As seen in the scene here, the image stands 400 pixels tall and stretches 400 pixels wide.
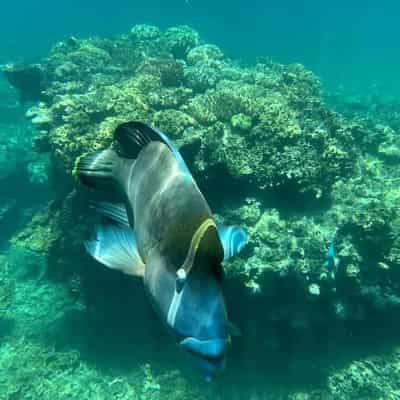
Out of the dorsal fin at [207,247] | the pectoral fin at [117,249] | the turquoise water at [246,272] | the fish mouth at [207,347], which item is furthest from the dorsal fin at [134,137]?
the turquoise water at [246,272]

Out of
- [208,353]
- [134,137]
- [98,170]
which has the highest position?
[134,137]

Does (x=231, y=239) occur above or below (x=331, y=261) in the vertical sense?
above

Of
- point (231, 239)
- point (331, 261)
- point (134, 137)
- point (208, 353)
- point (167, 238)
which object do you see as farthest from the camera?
point (331, 261)

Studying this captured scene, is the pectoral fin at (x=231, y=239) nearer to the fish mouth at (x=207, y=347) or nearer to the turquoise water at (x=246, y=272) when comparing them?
the fish mouth at (x=207, y=347)

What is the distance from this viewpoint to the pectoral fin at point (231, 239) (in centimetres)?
140

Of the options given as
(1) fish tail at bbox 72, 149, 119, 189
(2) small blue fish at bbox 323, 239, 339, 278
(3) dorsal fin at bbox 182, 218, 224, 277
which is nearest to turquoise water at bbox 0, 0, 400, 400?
(2) small blue fish at bbox 323, 239, 339, 278

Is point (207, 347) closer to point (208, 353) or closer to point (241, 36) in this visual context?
point (208, 353)

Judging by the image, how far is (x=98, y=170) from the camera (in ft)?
5.92

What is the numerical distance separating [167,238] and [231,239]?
40 centimetres

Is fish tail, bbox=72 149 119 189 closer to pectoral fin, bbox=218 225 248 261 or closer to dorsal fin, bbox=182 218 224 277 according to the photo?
pectoral fin, bbox=218 225 248 261

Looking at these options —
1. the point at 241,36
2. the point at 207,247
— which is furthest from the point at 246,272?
the point at 241,36

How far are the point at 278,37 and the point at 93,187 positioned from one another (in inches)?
2594

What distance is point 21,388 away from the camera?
698cm

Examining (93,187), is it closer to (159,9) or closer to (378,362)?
(378,362)
